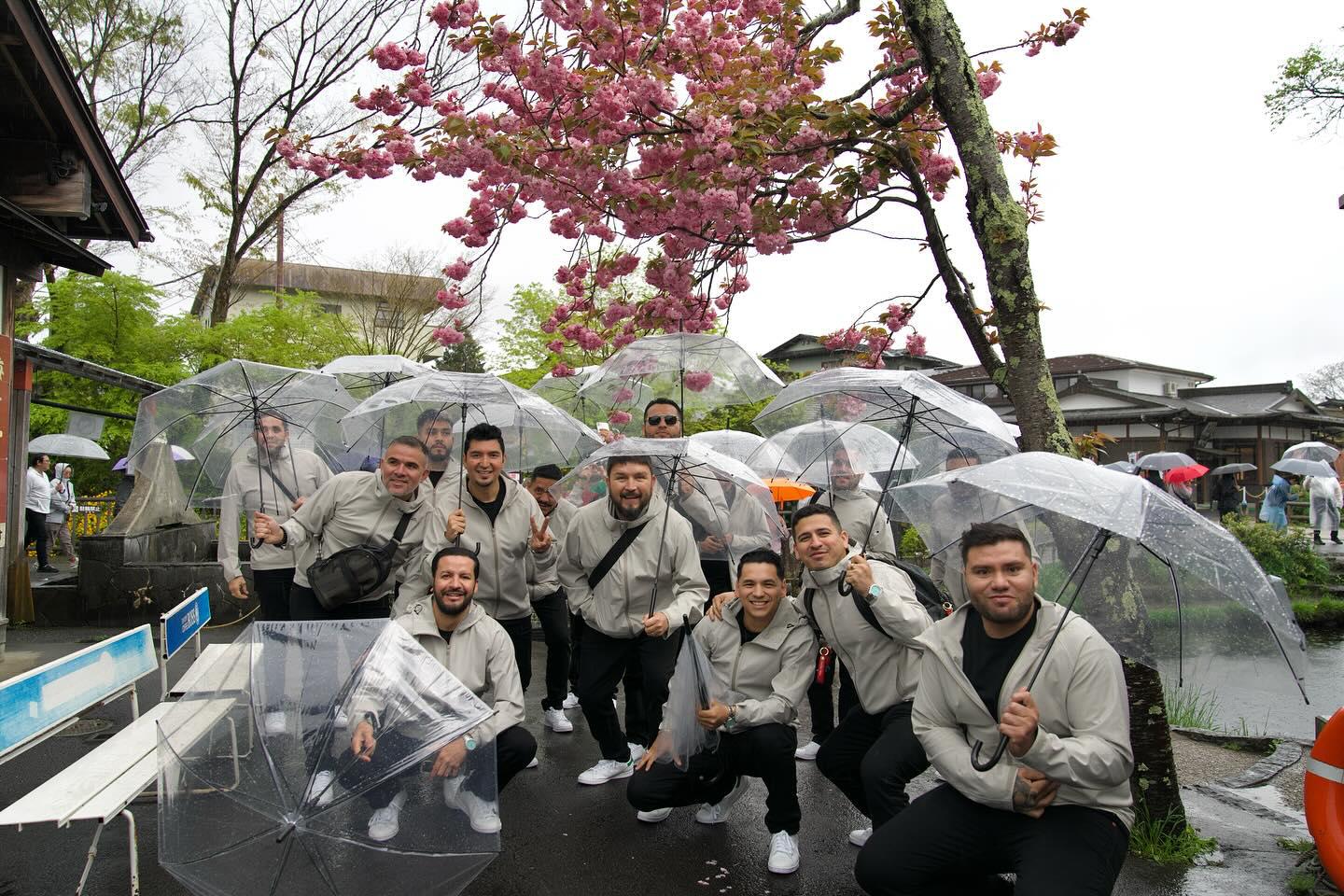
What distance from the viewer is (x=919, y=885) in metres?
3.14

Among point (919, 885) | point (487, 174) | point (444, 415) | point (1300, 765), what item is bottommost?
point (1300, 765)

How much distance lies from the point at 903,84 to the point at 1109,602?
15.4 ft

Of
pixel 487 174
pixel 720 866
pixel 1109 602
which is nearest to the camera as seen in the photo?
pixel 1109 602

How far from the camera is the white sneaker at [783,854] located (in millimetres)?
3965

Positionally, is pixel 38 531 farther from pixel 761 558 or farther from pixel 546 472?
pixel 761 558

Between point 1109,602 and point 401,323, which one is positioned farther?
point 401,323

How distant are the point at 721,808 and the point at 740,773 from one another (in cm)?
41

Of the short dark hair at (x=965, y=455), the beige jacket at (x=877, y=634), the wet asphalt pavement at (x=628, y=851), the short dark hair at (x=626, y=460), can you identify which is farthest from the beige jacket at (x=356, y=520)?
the short dark hair at (x=965, y=455)

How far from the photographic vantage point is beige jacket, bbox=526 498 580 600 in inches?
210

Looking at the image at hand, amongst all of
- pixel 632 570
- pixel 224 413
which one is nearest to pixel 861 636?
pixel 632 570

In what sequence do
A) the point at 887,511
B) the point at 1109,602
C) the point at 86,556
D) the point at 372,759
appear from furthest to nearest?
the point at 86,556 < the point at 887,511 < the point at 1109,602 < the point at 372,759

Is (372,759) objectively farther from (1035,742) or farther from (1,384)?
(1,384)

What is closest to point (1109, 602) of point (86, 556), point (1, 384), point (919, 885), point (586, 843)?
point (919, 885)

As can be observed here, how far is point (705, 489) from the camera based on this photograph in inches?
206
